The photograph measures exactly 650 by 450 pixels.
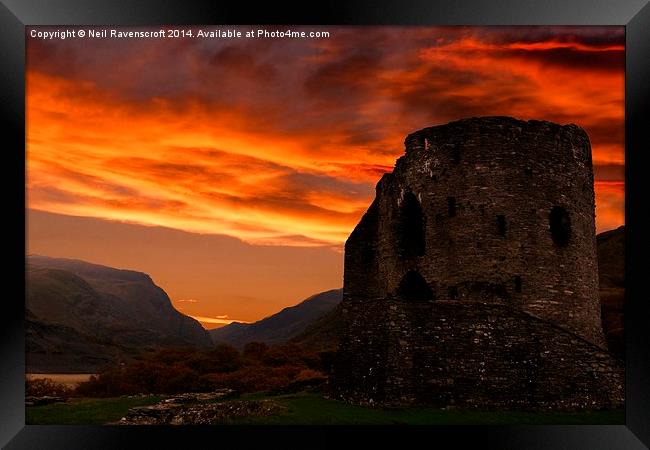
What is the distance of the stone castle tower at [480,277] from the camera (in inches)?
708

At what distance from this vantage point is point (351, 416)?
52.9ft

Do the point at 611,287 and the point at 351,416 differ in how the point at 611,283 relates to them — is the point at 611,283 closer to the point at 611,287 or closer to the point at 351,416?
the point at 611,287

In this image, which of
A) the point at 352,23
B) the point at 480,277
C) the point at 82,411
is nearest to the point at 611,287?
the point at 480,277

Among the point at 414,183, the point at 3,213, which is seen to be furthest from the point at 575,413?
the point at 3,213

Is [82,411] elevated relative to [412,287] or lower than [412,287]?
lower

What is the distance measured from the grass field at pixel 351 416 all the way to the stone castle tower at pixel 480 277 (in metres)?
0.65

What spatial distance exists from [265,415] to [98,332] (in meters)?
24.8

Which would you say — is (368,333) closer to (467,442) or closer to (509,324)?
(509,324)

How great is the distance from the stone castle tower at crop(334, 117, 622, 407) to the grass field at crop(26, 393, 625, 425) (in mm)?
646

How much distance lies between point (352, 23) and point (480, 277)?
1173 centimetres

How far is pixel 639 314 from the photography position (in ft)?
44.3

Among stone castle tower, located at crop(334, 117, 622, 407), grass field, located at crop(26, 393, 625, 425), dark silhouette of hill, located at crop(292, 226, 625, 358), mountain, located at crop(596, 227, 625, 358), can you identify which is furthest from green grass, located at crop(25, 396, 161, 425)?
mountain, located at crop(596, 227, 625, 358)

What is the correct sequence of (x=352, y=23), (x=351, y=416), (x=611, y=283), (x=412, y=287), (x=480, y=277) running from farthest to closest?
1. (x=611, y=283)
2. (x=412, y=287)
3. (x=480, y=277)
4. (x=351, y=416)
5. (x=352, y=23)

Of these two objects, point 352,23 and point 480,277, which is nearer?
point 352,23
